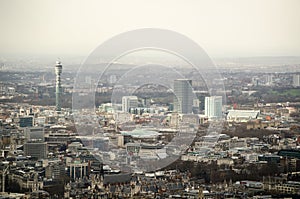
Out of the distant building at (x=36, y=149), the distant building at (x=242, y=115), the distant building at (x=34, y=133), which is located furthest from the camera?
the distant building at (x=242, y=115)

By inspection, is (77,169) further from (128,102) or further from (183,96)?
(183,96)

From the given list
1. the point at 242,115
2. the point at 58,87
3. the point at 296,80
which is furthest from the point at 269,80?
the point at 58,87

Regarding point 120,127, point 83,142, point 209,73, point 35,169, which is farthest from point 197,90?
point 35,169

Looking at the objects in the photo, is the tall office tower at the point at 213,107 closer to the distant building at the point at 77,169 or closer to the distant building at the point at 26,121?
the distant building at the point at 26,121

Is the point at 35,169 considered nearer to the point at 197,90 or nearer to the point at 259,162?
the point at 259,162

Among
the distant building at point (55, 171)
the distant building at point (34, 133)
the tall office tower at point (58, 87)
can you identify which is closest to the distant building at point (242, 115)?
the tall office tower at point (58, 87)

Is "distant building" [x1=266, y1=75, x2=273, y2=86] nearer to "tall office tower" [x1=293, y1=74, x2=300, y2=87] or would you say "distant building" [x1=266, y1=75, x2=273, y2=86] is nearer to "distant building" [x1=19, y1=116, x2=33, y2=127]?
"tall office tower" [x1=293, y1=74, x2=300, y2=87]
